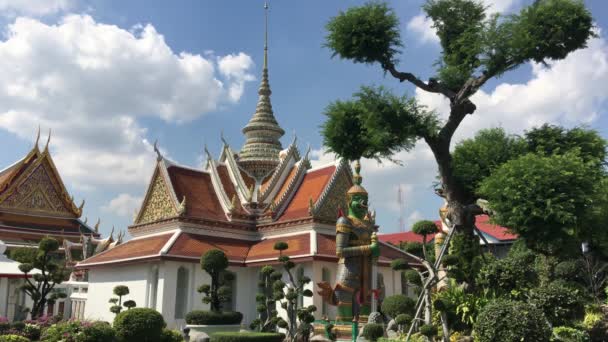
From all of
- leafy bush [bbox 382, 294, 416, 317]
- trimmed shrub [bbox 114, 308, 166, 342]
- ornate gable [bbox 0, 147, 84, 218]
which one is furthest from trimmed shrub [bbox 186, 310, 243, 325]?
ornate gable [bbox 0, 147, 84, 218]

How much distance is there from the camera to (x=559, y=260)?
1361 centimetres

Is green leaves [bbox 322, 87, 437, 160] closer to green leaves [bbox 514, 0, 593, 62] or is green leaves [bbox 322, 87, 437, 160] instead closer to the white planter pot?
green leaves [bbox 514, 0, 593, 62]

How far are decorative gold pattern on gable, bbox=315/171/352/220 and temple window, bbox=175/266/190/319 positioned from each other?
14.7 feet

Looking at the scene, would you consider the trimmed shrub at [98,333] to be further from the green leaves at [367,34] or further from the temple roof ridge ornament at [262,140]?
the temple roof ridge ornament at [262,140]

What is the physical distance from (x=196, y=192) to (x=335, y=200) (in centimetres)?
500

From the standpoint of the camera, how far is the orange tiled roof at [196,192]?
19.2 m

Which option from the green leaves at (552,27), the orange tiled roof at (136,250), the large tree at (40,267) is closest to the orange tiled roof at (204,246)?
the orange tiled roof at (136,250)

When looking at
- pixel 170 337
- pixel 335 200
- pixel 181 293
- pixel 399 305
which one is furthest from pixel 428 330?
pixel 181 293

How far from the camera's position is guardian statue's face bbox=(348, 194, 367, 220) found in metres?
14.9

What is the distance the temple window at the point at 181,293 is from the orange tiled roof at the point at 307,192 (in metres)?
3.76

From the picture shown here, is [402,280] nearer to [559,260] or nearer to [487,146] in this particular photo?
[559,260]

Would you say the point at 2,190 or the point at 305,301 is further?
the point at 2,190

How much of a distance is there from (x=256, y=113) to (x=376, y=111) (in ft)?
45.5

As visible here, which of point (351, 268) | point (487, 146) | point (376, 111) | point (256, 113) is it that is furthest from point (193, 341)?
point (256, 113)
